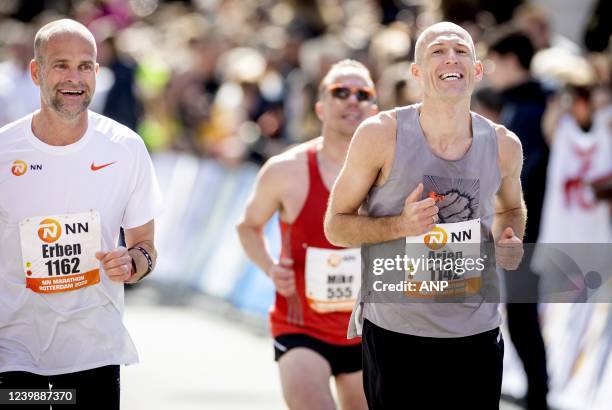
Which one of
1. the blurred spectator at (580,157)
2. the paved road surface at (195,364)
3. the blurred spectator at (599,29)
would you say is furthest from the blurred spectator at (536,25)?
the paved road surface at (195,364)

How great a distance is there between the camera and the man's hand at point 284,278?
6.53 meters

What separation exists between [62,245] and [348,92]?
195 centimetres

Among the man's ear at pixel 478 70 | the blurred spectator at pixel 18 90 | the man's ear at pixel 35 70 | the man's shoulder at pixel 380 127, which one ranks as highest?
the blurred spectator at pixel 18 90

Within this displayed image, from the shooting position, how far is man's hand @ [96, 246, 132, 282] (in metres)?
5.20

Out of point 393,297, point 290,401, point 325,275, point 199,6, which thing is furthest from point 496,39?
point 199,6

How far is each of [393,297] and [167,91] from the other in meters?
11.0

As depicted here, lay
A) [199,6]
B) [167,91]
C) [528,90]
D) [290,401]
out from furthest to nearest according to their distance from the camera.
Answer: [199,6] < [167,91] < [528,90] < [290,401]

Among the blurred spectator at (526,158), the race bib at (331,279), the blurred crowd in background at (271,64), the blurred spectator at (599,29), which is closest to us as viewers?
the race bib at (331,279)

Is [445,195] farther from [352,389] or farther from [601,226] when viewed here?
[601,226]

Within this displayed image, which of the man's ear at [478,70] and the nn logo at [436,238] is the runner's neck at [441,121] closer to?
the man's ear at [478,70]

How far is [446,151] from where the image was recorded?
5.14 metres

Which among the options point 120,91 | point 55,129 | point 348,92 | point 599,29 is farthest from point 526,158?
point 120,91

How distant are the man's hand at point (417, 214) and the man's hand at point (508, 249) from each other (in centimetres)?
40

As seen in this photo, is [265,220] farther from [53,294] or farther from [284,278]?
[53,294]
